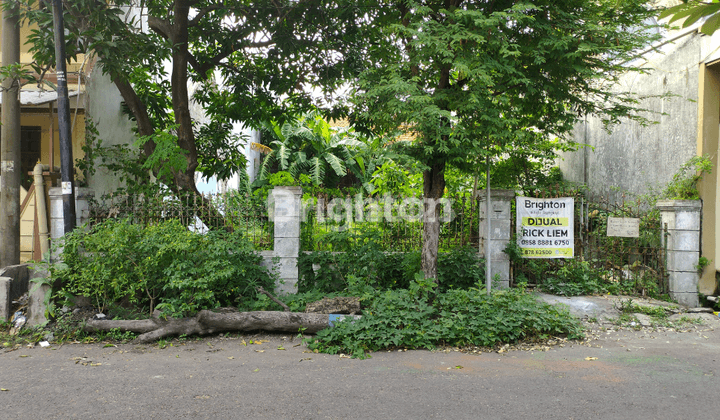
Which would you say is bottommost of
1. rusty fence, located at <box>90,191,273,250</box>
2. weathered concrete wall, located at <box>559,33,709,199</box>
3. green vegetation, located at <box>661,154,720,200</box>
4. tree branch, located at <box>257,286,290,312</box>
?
tree branch, located at <box>257,286,290,312</box>

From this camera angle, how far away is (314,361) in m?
5.46

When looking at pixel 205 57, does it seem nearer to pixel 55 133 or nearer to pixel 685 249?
pixel 55 133

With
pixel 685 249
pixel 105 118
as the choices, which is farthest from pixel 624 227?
pixel 105 118

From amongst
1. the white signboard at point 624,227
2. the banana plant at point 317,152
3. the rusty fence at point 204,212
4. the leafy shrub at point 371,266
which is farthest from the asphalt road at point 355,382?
the banana plant at point 317,152

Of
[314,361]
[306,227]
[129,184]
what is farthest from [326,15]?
[314,361]

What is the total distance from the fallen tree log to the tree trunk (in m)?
1.95

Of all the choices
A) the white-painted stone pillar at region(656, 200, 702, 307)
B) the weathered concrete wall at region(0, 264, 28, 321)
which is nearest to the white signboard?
the white-painted stone pillar at region(656, 200, 702, 307)

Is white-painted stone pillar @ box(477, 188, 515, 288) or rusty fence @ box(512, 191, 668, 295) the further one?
rusty fence @ box(512, 191, 668, 295)

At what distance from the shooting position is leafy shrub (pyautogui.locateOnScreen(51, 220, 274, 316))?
253 inches

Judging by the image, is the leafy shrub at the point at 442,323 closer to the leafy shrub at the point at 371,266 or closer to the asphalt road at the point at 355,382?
the asphalt road at the point at 355,382

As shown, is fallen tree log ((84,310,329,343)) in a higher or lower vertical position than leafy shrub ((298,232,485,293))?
lower

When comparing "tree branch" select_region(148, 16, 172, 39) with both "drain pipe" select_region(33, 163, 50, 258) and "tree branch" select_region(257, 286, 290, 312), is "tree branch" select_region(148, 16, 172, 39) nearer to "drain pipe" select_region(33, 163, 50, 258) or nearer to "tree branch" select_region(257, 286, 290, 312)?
"drain pipe" select_region(33, 163, 50, 258)

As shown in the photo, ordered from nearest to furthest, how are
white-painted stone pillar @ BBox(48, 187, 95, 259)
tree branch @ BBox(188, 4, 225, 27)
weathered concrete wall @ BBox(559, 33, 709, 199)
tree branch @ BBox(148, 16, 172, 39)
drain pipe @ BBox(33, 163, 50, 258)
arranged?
1. white-painted stone pillar @ BBox(48, 187, 95, 259)
2. drain pipe @ BBox(33, 163, 50, 258)
3. weathered concrete wall @ BBox(559, 33, 709, 199)
4. tree branch @ BBox(188, 4, 225, 27)
5. tree branch @ BBox(148, 16, 172, 39)

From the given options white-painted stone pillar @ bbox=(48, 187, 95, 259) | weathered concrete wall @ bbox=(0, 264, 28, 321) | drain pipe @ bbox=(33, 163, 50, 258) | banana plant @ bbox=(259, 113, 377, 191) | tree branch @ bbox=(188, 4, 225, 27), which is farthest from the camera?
banana plant @ bbox=(259, 113, 377, 191)
